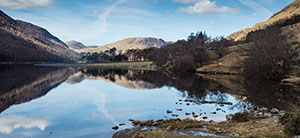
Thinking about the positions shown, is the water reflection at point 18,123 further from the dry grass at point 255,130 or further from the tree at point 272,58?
the tree at point 272,58

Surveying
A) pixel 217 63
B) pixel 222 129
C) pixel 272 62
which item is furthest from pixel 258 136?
pixel 217 63

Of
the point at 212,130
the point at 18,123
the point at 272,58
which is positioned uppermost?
Result: the point at 272,58

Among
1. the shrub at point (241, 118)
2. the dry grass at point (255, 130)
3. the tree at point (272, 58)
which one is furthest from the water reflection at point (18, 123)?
the tree at point (272, 58)

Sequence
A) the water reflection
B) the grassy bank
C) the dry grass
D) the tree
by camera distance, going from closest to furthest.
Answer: the dry grass < the grassy bank < the water reflection < the tree

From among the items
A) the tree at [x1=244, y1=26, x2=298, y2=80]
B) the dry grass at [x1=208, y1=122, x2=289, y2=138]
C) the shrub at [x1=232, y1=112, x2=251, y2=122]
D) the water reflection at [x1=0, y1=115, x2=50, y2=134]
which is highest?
the tree at [x1=244, y1=26, x2=298, y2=80]

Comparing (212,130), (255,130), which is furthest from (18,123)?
(255,130)

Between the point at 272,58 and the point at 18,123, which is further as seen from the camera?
the point at 272,58

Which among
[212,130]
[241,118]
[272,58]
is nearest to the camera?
[212,130]

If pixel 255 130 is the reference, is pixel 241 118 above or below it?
below

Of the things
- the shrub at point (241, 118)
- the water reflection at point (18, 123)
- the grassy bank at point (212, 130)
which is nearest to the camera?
the grassy bank at point (212, 130)

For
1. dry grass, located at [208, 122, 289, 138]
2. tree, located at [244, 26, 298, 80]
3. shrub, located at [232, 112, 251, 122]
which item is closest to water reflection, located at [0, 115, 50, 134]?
dry grass, located at [208, 122, 289, 138]

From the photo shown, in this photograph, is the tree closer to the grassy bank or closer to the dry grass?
the dry grass

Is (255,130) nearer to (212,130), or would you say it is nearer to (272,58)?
(212,130)

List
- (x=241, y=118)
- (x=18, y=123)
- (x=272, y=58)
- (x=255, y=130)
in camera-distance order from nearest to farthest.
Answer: (x=255, y=130) < (x=241, y=118) < (x=18, y=123) < (x=272, y=58)
